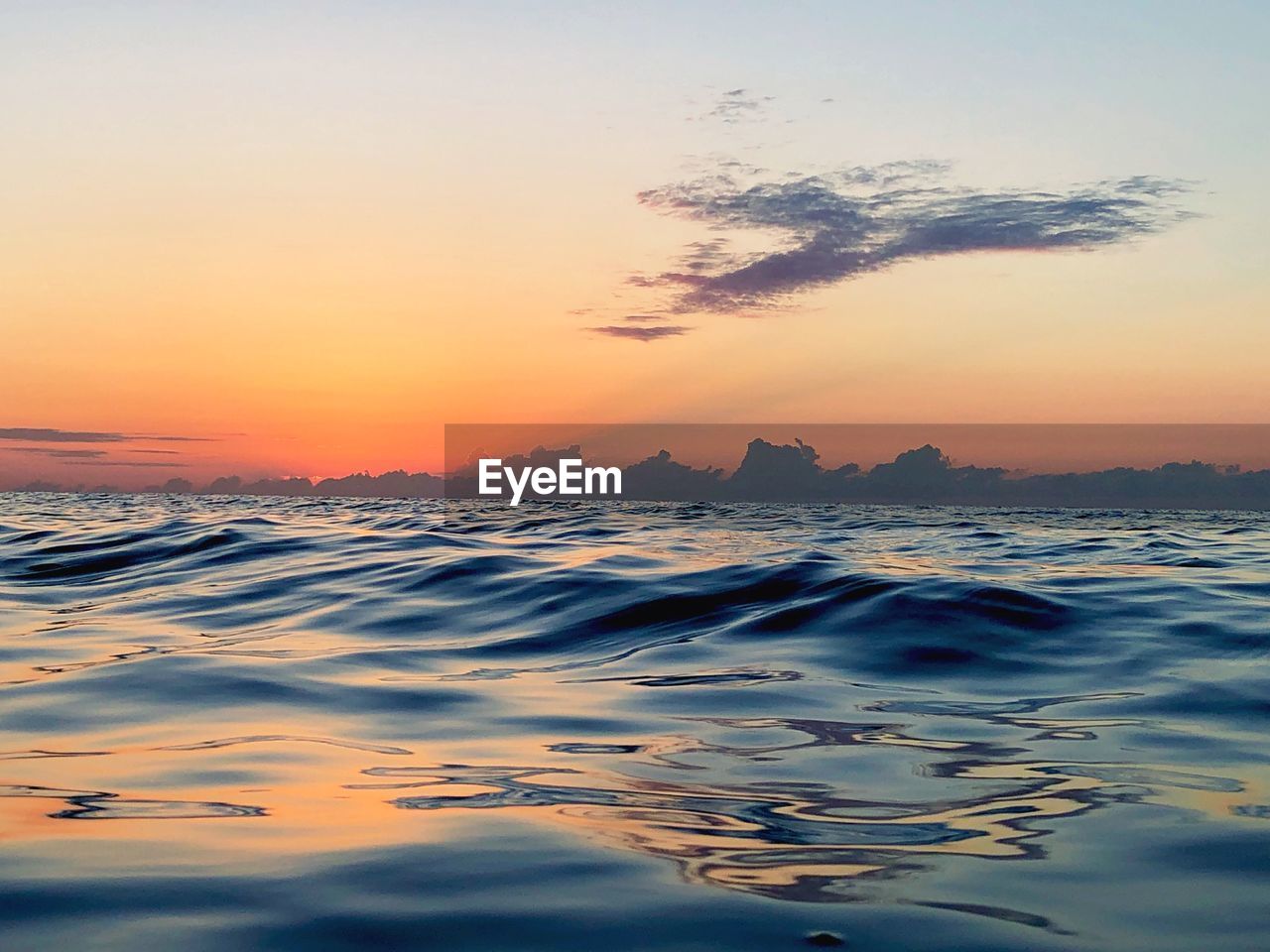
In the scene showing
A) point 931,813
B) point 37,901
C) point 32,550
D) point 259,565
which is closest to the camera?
point 37,901

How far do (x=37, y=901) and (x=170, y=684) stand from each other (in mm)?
3614

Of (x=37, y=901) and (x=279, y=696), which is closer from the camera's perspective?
(x=37, y=901)

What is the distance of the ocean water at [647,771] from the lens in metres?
2.79

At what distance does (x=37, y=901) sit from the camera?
2.81 meters

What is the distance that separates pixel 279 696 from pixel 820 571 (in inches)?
274

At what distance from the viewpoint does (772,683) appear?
20.7 ft

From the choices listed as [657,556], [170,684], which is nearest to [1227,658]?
[170,684]

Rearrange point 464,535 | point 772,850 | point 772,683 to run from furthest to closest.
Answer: point 464,535 → point 772,683 → point 772,850

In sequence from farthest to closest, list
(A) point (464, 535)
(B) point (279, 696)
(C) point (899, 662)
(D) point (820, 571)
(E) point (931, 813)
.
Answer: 1. (A) point (464, 535)
2. (D) point (820, 571)
3. (C) point (899, 662)
4. (B) point (279, 696)
5. (E) point (931, 813)

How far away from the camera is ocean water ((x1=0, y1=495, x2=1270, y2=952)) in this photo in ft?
9.14

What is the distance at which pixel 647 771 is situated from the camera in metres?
4.40

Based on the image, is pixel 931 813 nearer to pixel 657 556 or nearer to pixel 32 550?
pixel 657 556

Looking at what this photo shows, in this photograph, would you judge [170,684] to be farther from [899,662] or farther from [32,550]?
[32,550]

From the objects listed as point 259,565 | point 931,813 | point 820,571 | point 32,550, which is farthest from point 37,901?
point 32,550
